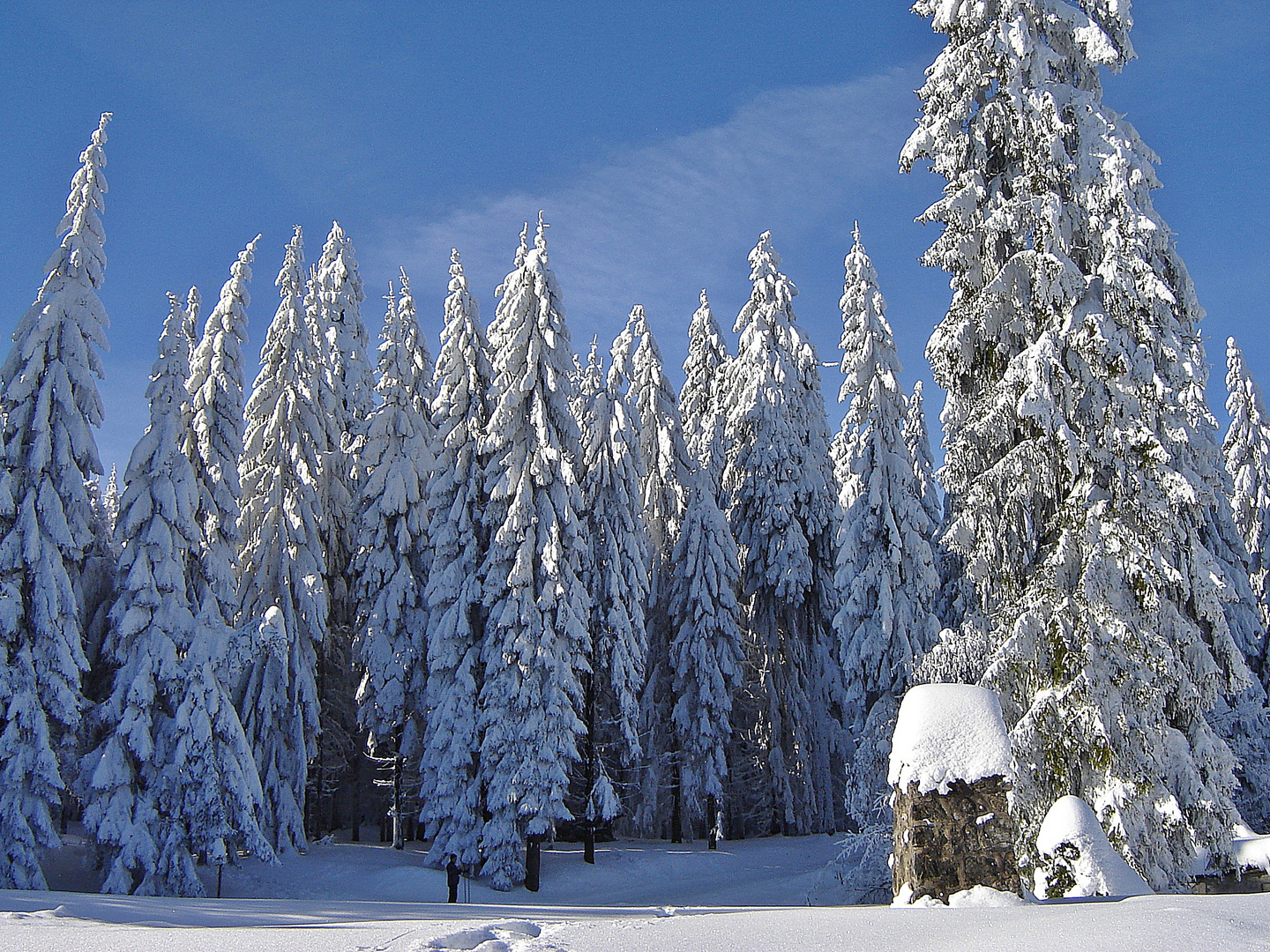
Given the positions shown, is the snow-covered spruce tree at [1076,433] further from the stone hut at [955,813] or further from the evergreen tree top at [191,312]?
the evergreen tree top at [191,312]

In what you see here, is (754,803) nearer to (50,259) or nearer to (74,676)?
(74,676)

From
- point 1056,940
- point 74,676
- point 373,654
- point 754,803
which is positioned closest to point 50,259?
point 74,676

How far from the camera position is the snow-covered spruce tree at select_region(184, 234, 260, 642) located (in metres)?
22.1

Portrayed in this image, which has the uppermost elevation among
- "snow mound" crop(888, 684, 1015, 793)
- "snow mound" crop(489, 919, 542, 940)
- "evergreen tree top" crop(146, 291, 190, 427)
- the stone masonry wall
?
"evergreen tree top" crop(146, 291, 190, 427)

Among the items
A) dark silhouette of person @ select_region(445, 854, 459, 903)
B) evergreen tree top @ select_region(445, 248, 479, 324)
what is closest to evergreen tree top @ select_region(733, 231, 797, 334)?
evergreen tree top @ select_region(445, 248, 479, 324)

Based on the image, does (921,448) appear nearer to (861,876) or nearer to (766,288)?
(766,288)

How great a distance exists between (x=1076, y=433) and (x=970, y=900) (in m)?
7.55

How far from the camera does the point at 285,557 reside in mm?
27469

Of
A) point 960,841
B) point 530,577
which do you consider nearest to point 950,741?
point 960,841

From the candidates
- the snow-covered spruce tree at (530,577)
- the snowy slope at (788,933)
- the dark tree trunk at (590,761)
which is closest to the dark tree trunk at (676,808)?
the dark tree trunk at (590,761)

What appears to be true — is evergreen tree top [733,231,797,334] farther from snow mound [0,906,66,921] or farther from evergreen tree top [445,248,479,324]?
snow mound [0,906,66,921]

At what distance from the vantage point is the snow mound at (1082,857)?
8.84m

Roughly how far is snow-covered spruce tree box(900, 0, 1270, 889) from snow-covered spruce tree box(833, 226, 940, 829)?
10.8 m

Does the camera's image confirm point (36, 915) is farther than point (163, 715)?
No
